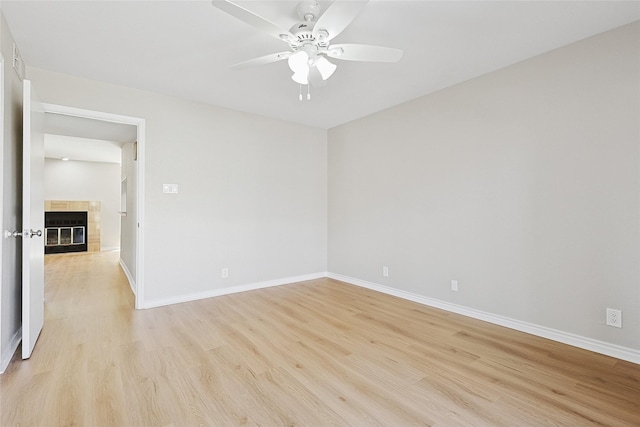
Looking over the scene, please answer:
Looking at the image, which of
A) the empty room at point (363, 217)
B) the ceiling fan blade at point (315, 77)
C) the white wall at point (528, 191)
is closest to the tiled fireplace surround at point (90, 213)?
the empty room at point (363, 217)

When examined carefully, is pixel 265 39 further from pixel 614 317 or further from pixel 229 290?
pixel 614 317

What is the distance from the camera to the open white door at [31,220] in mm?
2107

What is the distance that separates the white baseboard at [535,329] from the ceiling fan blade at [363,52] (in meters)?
2.51

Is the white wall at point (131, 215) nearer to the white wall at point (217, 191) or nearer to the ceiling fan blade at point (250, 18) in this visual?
the white wall at point (217, 191)

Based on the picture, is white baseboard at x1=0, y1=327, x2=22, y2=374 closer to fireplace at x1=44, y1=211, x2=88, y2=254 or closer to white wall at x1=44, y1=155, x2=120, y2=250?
fireplace at x1=44, y1=211, x2=88, y2=254

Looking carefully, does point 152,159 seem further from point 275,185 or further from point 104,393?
point 104,393

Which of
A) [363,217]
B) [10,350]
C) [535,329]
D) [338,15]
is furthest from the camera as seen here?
[363,217]

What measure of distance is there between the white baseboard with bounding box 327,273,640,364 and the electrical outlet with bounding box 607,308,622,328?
0.15m

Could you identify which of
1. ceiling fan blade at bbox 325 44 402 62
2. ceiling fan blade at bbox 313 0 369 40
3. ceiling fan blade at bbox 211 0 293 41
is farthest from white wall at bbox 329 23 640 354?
ceiling fan blade at bbox 211 0 293 41

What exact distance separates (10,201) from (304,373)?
247cm

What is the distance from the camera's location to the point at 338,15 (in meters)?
1.65

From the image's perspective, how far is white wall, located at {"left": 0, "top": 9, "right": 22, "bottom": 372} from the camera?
203 centimetres

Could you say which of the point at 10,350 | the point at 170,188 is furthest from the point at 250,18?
the point at 10,350

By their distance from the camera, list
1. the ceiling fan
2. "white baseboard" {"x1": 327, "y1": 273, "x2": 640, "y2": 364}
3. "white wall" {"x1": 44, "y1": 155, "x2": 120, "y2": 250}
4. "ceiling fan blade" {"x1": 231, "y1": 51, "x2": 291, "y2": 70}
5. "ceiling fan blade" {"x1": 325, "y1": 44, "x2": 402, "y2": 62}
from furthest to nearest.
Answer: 1. "white wall" {"x1": 44, "y1": 155, "x2": 120, "y2": 250}
2. "white baseboard" {"x1": 327, "y1": 273, "x2": 640, "y2": 364}
3. "ceiling fan blade" {"x1": 231, "y1": 51, "x2": 291, "y2": 70}
4. "ceiling fan blade" {"x1": 325, "y1": 44, "x2": 402, "y2": 62}
5. the ceiling fan
